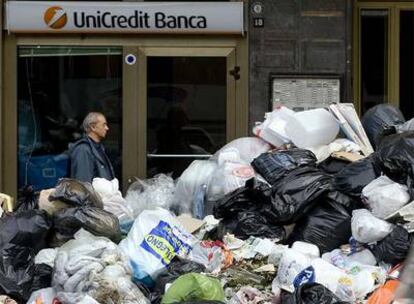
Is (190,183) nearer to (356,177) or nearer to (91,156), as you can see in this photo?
(91,156)

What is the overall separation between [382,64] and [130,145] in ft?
9.86

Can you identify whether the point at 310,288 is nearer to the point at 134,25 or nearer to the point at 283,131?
the point at 283,131

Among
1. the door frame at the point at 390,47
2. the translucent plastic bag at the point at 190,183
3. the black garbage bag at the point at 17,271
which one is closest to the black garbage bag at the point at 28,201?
the black garbage bag at the point at 17,271

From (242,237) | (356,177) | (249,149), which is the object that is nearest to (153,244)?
(242,237)

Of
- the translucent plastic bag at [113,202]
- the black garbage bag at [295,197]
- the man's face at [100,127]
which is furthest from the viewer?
the man's face at [100,127]

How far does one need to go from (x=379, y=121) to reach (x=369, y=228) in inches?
78.7

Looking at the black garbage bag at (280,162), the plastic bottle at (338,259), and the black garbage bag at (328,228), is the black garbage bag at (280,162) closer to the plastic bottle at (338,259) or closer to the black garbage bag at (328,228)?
the black garbage bag at (328,228)

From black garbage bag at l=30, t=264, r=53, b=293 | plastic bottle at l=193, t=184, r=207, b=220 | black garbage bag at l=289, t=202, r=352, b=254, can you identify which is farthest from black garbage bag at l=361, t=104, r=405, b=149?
black garbage bag at l=30, t=264, r=53, b=293

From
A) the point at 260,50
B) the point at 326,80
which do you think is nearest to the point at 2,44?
the point at 260,50

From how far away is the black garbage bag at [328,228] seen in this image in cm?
652

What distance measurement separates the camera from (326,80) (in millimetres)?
9625

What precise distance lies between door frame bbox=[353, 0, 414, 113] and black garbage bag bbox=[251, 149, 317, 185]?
10.1 feet

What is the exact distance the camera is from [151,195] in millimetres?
7945

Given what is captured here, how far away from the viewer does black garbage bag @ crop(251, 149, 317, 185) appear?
7105 mm
